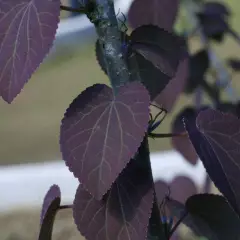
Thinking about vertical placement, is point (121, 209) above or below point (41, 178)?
above

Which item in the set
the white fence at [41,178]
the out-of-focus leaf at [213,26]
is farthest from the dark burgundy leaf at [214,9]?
the white fence at [41,178]

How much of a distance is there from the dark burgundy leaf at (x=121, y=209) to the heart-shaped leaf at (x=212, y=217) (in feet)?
0.41

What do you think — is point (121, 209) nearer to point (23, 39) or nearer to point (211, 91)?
point (23, 39)

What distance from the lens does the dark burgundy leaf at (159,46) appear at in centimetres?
76

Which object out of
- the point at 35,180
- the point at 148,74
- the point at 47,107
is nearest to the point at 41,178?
the point at 35,180

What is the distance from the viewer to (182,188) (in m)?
1.49

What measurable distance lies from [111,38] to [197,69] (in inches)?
32.5

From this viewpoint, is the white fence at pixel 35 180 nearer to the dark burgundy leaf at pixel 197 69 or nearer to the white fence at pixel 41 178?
the white fence at pixel 41 178

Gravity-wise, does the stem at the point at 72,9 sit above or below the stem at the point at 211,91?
above

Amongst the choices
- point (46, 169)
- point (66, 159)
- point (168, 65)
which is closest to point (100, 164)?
point (66, 159)

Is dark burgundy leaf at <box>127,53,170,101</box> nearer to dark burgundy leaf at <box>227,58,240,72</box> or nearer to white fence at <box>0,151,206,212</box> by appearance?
dark burgundy leaf at <box>227,58,240,72</box>

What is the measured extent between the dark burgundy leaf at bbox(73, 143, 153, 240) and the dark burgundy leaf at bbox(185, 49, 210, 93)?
0.78 m

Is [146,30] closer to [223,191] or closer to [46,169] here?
[223,191]

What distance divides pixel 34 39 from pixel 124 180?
17 centimetres
